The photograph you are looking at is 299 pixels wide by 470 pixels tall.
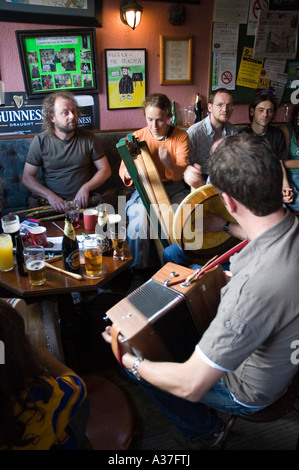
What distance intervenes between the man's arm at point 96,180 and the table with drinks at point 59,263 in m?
0.87

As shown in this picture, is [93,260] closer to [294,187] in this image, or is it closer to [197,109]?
[294,187]

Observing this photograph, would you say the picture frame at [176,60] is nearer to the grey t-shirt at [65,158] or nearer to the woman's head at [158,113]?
the woman's head at [158,113]

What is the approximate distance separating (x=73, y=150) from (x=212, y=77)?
1.71 metres

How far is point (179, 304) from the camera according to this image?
1.21 metres

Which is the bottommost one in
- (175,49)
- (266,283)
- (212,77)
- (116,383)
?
(116,383)

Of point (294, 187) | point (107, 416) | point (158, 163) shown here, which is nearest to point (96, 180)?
point (158, 163)

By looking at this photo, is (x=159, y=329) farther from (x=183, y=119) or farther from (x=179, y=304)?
(x=183, y=119)

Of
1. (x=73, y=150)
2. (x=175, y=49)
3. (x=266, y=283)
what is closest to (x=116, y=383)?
(x=266, y=283)

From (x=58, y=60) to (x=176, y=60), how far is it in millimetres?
1162

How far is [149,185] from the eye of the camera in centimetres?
232

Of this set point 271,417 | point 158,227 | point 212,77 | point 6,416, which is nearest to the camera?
point 6,416

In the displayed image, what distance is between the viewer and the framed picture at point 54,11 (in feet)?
9.29

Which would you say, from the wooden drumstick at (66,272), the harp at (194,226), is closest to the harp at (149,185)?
the harp at (194,226)
